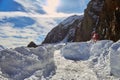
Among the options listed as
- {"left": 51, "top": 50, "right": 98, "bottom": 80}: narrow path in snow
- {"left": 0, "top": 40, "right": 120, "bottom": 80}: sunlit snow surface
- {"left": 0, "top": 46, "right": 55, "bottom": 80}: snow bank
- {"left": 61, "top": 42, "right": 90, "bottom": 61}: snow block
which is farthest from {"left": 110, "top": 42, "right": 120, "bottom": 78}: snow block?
{"left": 0, "top": 46, "right": 55, "bottom": 80}: snow bank

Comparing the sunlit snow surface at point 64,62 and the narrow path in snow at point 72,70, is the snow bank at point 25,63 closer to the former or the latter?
the sunlit snow surface at point 64,62

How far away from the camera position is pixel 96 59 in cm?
1580

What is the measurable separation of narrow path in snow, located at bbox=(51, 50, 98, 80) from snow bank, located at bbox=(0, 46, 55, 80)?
1.05 ft

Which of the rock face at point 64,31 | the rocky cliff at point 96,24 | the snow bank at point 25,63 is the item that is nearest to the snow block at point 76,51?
the snow bank at point 25,63

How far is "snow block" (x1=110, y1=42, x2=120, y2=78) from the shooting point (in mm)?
14547

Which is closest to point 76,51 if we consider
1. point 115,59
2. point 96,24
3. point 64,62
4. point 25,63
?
point 64,62

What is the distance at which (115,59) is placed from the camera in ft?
49.0

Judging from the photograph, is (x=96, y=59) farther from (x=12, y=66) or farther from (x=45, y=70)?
(x=12, y=66)

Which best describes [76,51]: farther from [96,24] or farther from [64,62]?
[96,24]

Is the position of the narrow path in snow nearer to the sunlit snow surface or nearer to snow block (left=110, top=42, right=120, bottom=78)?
the sunlit snow surface

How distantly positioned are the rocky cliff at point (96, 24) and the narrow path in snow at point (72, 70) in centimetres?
2422

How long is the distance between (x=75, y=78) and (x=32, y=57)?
3.16m

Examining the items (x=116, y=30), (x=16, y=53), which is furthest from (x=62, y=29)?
(x=16, y=53)

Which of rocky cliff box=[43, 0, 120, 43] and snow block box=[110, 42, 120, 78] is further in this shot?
rocky cliff box=[43, 0, 120, 43]
